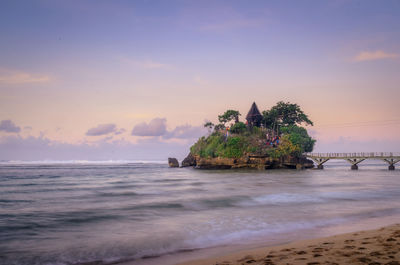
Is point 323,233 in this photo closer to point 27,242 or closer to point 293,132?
point 27,242

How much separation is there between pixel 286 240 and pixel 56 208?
1417 centimetres

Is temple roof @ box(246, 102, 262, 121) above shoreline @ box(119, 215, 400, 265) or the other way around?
above

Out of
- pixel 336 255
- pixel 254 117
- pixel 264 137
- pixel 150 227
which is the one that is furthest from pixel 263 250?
pixel 254 117

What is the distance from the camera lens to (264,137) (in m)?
73.4

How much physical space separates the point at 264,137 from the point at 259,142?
17.3 feet

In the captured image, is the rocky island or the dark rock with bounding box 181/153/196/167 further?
the dark rock with bounding box 181/153/196/167

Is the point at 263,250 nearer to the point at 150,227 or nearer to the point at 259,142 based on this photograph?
the point at 150,227

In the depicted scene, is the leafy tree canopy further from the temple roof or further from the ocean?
the ocean

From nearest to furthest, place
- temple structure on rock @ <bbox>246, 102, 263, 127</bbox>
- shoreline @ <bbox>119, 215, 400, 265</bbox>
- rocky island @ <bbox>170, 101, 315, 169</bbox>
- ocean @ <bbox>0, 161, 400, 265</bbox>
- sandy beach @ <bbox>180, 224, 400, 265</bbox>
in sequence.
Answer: sandy beach @ <bbox>180, 224, 400, 265</bbox> < shoreline @ <bbox>119, 215, 400, 265</bbox> < ocean @ <bbox>0, 161, 400, 265</bbox> < rocky island @ <bbox>170, 101, 315, 169</bbox> < temple structure on rock @ <bbox>246, 102, 263, 127</bbox>

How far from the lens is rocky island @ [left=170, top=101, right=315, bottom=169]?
65.9 meters

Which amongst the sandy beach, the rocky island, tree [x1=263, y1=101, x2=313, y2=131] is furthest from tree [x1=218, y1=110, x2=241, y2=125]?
the sandy beach

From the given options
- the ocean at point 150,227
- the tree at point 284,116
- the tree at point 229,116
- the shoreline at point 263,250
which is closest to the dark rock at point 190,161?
the tree at point 229,116

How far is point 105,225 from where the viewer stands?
12.2m

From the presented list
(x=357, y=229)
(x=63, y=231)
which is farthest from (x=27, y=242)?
(x=357, y=229)
